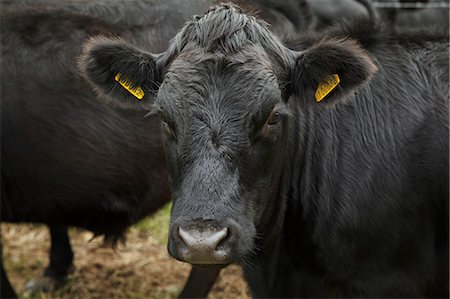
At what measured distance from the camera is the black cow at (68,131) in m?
4.57

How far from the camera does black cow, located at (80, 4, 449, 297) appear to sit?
3055 millimetres

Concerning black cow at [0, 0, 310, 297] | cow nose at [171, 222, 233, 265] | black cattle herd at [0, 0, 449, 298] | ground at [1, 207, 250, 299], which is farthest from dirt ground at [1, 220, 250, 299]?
cow nose at [171, 222, 233, 265]

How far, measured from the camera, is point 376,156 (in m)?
3.65

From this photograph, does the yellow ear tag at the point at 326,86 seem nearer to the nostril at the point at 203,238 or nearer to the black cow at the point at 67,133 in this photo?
the nostril at the point at 203,238

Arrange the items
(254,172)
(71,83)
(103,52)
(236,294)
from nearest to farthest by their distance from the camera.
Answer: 1. (254,172)
2. (103,52)
3. (71,83)
4. (236,294)

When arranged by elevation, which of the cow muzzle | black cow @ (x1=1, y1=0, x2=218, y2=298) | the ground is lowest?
the ground

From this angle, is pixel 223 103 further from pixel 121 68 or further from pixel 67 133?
pixel 67 133

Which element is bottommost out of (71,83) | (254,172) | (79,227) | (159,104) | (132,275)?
(132,275)

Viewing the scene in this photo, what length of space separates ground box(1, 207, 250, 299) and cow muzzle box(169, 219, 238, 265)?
229 cm

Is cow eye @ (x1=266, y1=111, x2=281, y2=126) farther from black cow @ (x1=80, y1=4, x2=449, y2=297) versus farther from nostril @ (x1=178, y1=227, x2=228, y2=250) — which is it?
nostril @ (x1=178, y1=227, x2=228, y2=250)

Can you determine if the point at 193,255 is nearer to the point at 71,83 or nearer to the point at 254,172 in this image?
the point at 254,172

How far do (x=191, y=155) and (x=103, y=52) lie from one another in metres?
0.77

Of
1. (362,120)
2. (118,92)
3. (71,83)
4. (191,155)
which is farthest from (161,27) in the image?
(191,155)

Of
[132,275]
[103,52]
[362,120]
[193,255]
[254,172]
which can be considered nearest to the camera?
[193,255]
